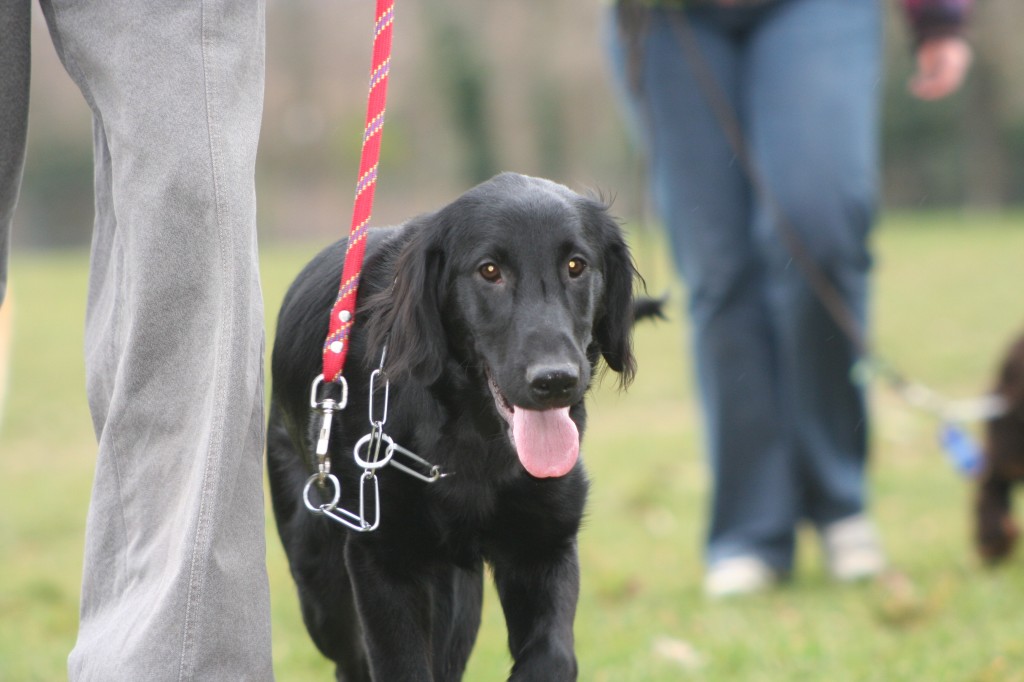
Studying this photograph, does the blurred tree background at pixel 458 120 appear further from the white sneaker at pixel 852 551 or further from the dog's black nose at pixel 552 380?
the dog's black nose at pixel 552 380

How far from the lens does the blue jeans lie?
4184mm

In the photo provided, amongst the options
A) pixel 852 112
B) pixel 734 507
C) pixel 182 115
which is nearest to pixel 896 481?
pixel 734 507

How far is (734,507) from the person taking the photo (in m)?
4.54

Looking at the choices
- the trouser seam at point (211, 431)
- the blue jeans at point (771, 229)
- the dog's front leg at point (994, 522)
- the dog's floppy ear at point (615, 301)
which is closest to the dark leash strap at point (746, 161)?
the blue jeans at point (771, 229)

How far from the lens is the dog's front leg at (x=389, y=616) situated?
2.28 m

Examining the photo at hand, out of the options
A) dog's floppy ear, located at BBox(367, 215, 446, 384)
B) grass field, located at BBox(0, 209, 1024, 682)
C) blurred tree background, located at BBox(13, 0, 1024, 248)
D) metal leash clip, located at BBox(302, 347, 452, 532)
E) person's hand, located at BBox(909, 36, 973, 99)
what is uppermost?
blurred tree background, located at BBox(13, 0, 1024, 248)

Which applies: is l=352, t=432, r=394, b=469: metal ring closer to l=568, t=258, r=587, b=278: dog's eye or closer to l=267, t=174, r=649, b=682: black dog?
l=267, t=174, r=649, b=682: black dog

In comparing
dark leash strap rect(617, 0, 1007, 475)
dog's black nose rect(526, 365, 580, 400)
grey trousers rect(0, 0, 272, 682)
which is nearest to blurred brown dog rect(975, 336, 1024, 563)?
dark leash strap rect(617, 0, 1007, 475)

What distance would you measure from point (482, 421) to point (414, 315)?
0.77 ft

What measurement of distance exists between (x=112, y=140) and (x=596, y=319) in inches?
37.2

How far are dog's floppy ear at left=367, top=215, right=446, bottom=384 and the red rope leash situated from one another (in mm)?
65

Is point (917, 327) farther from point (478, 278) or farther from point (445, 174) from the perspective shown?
point (445, 174)

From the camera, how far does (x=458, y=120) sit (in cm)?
3666

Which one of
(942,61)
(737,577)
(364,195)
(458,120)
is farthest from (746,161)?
(458,120)
